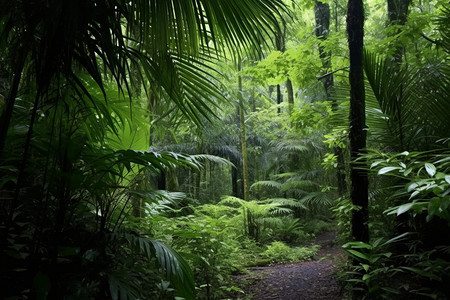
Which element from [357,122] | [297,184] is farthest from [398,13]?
[297,184]

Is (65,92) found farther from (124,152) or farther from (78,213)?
(78,213)

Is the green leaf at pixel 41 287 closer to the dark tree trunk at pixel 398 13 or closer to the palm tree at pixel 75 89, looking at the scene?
the palm tree at pixel 75 89

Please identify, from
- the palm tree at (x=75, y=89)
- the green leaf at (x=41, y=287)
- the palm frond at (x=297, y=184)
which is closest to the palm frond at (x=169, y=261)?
the palm tree at (x=75, y=89)

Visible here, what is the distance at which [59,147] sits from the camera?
1.80 meters

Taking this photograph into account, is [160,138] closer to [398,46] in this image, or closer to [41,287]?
[41,287]

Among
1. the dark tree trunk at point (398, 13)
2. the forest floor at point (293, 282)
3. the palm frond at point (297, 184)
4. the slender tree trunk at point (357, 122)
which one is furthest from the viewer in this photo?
the palm frond at point (297, 184)

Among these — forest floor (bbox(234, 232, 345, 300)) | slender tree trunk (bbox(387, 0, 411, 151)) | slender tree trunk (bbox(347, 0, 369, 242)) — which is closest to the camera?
slender tree trunk (bbox(347, 0, 369, 242))

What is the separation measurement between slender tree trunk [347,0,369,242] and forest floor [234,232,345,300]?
79 centimetres

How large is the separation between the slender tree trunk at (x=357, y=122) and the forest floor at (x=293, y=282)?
791 millimetres

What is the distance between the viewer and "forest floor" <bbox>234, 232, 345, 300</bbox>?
3.65 m

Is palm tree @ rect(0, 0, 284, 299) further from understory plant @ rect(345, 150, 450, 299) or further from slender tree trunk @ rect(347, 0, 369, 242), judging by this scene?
slender tree trunk @ rect(347, 0, 369, 242)

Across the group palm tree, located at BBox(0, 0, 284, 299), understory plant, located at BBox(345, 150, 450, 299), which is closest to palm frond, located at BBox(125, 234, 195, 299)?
palm tree, located at BBox(0, 0, 284, 299)

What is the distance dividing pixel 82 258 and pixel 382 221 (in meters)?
3.00

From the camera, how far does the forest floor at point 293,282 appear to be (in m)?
3.65
